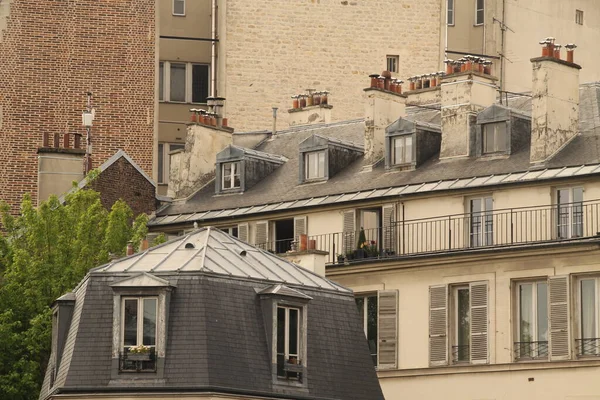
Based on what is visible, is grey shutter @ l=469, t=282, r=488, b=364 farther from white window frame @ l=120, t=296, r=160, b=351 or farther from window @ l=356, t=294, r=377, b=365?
white window frame @ l=120, t=296, r=160, b=351

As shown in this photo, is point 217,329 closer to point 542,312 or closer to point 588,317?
point 542,312

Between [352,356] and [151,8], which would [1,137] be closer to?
[151,8]

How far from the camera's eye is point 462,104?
50094 mm

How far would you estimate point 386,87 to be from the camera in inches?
2094

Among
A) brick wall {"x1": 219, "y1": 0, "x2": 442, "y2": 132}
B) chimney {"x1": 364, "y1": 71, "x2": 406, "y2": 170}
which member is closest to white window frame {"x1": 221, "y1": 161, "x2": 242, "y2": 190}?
chimney {"x1": 364, "y1": 71, "x2": 406, "y2": 170}

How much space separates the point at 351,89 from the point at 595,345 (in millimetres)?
24276

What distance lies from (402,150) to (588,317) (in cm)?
750

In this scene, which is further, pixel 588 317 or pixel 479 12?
pixel 479 12

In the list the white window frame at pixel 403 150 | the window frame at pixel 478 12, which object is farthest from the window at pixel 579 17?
the white window frame at pixel 403 150

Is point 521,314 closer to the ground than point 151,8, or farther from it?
closer to the ground

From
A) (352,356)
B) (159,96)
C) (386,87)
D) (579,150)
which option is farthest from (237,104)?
(352,356)

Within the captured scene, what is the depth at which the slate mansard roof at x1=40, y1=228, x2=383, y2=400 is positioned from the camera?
40.0 metres

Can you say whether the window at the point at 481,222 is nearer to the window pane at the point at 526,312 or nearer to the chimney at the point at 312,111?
the window pane at the point at 526,312

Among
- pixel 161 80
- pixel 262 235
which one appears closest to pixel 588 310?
pixel 262 235
